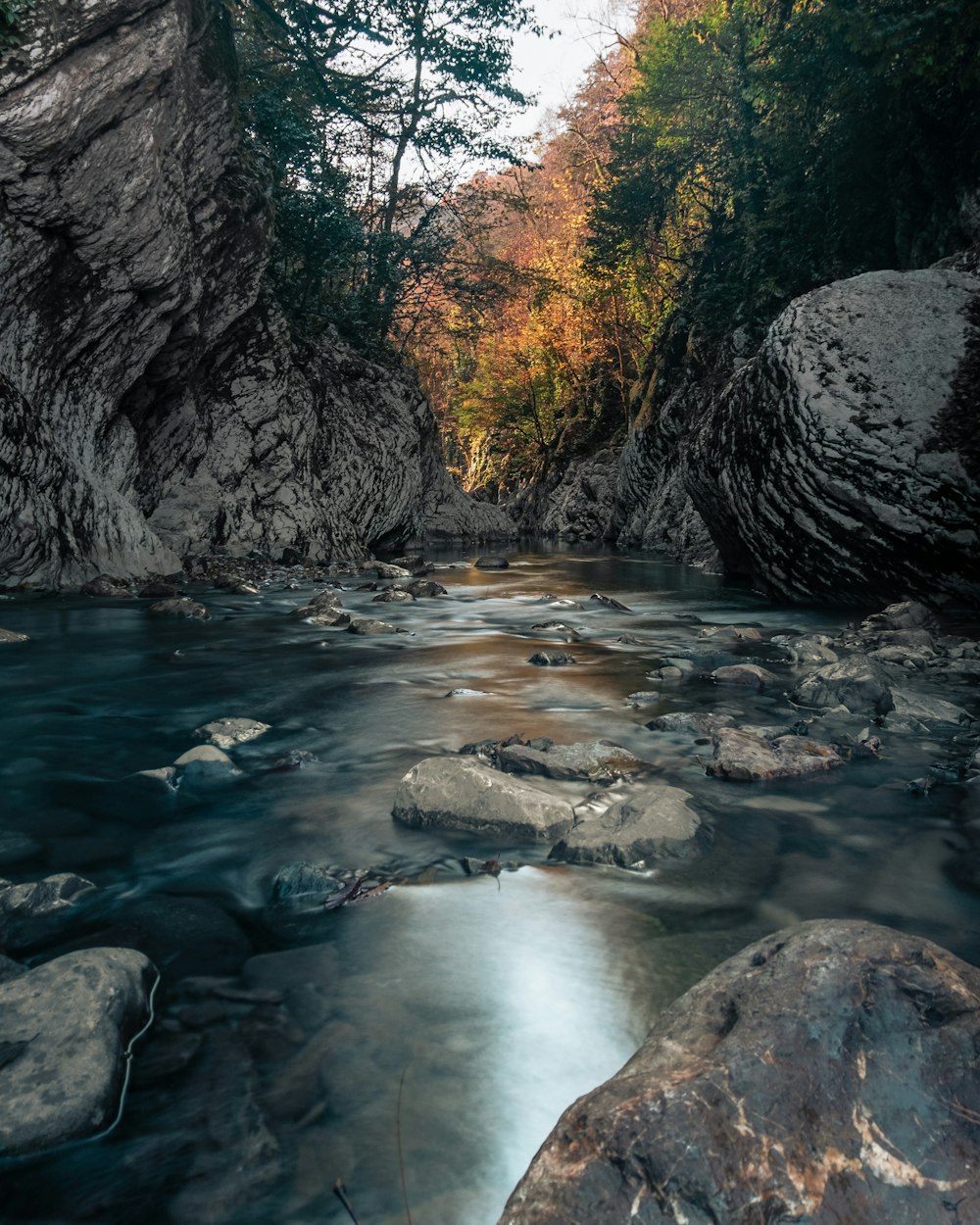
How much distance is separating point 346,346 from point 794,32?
8.99 m

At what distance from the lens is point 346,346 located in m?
17.2

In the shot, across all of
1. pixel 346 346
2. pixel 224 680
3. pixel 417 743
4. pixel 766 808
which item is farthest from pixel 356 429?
pixel 766 808

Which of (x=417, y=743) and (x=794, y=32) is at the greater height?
(x=794, y=32)

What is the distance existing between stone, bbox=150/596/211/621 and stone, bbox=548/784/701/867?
5807 millimetres

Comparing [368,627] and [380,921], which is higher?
[368,627]

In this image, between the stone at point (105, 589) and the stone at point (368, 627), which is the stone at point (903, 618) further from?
A: the stone at point (105, 589)

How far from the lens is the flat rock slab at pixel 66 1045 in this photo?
150 cm

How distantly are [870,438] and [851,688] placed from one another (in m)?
3.63

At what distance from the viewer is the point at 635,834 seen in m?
2.73

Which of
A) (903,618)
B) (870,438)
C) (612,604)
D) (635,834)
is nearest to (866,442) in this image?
(870,438)

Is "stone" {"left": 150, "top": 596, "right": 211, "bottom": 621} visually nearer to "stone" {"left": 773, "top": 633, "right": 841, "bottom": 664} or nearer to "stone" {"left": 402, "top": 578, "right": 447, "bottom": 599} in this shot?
"stone" {"left": 402, "top": 578, "right": 447, "bottom": 599}

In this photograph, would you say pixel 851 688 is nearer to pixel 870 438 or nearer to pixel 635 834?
pixel 635 834

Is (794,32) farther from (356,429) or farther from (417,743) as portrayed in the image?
(417,743)

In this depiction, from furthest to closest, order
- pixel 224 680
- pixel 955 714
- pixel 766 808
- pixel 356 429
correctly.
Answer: pixel 356 429 → pixel 224 680 → pixel 955 714 → pixel 766 808
